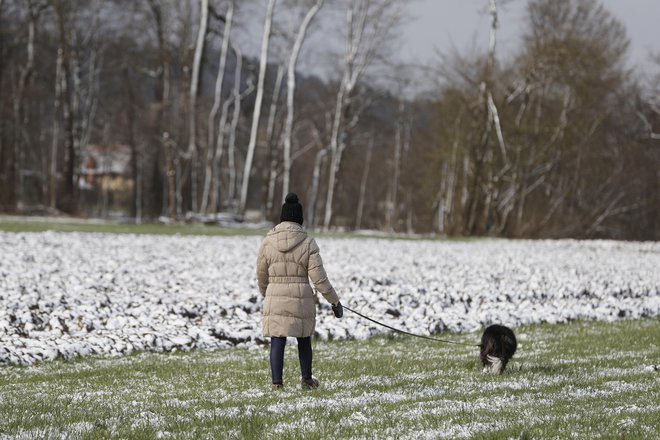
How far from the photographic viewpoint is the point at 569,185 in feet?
168

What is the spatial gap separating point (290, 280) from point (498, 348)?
2792 mm

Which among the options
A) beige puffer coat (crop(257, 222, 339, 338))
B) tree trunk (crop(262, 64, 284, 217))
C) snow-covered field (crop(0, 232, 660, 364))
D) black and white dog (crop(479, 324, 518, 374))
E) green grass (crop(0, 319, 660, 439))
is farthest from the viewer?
tree trunk (crop(262, 64, 284, 217))

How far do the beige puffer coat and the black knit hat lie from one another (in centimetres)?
9

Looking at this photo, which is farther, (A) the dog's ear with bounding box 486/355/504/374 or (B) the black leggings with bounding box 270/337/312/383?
(A) the dog's ear with bounding box 486/355/504/374

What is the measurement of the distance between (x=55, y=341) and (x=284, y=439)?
7.14m

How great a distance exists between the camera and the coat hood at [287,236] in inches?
320

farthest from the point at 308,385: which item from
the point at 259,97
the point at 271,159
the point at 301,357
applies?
the point at 271,159

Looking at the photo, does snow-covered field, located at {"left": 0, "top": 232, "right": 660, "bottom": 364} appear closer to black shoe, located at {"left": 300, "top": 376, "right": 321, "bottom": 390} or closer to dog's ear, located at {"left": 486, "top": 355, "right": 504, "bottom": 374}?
black shoe, located at {"left": 300, "top": 376, "right": 321, "bottom": 390}

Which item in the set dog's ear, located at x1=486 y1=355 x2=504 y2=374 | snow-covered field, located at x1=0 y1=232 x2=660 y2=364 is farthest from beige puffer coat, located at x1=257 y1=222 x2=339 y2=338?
snow-covered field, located at x1=0 y1=232 x2=660 y2=364

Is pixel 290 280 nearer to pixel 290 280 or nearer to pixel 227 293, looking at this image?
pixel 290 280

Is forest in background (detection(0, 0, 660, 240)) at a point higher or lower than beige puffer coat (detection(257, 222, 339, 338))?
higher

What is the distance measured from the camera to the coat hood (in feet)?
26.7

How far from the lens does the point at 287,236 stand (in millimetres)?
8164

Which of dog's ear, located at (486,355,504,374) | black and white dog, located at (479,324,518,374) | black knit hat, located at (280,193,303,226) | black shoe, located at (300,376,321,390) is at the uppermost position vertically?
black knit hat, located at (280,193,303,226)
